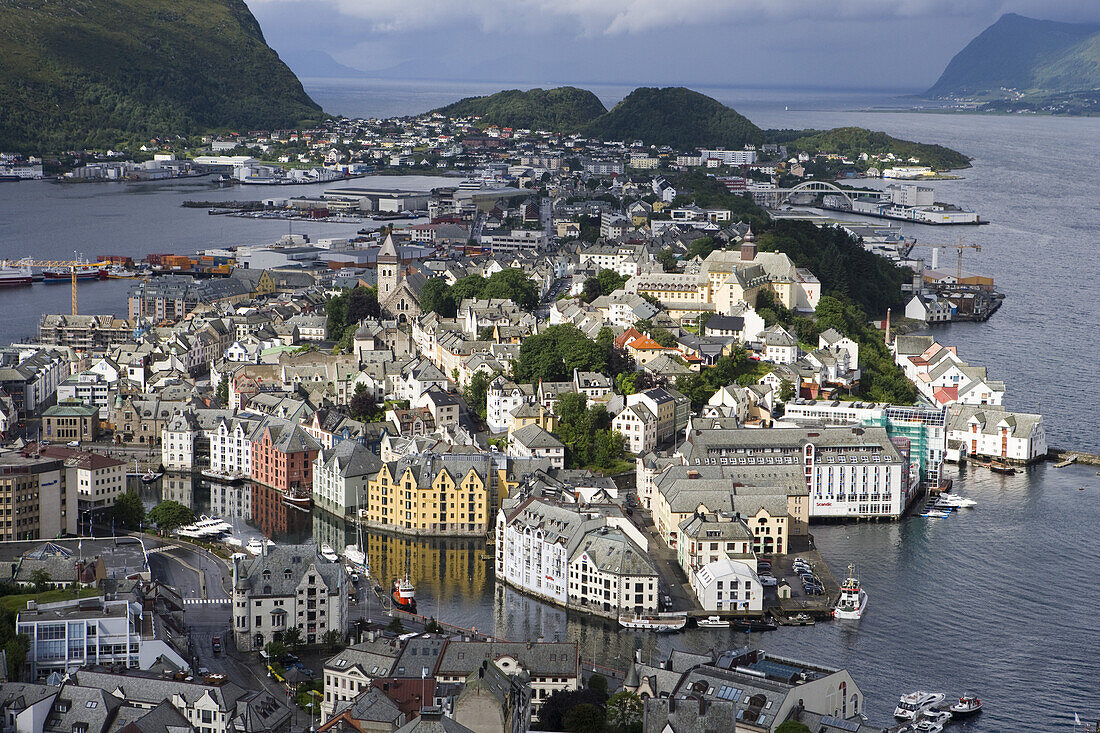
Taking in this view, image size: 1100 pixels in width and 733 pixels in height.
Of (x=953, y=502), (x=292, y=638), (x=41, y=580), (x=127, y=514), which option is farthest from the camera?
(x=953, y=502)

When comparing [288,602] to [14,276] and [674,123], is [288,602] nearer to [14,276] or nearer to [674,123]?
[14,276]

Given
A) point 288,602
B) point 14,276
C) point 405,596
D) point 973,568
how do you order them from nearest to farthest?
point 288,602
point 405,596
point 973,568
point 14,276

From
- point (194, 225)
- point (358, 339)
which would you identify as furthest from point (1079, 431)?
point (194, 225)

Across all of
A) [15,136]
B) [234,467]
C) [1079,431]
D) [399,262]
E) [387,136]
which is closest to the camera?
[234,467]

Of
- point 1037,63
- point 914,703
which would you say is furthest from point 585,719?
point 1037,63

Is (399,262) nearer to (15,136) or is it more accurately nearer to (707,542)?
(707,542)

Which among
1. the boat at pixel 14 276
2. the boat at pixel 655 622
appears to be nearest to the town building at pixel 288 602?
the boat at pixel 655 622
